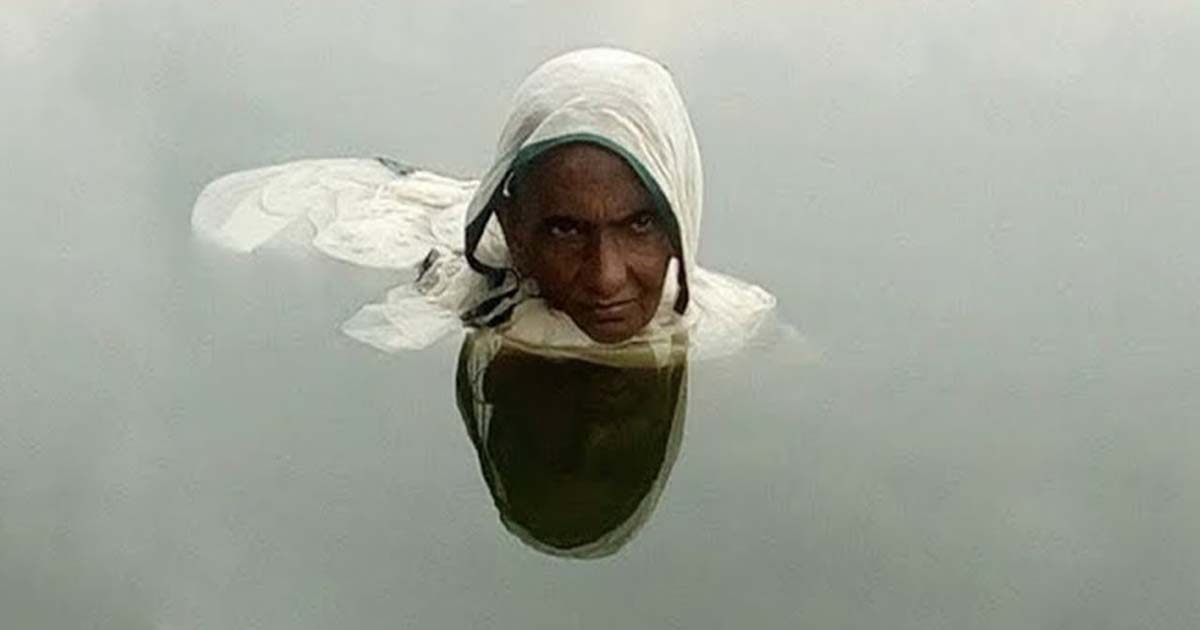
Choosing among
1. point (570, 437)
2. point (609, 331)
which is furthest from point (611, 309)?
point (570, 437)

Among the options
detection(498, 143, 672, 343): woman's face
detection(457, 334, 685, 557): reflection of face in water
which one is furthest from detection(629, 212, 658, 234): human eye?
detection(457, 334, 685, 557): reflection of face in water

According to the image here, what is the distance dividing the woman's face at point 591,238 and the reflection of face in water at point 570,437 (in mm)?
45

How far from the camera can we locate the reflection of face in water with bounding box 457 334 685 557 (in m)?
1.74

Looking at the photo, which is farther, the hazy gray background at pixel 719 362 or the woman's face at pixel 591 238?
Answer: the woman's face at pixel 591 238

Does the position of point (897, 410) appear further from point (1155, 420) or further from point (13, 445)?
point (13, 445)

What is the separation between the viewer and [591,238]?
1.95 metres

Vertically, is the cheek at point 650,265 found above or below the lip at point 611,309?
above

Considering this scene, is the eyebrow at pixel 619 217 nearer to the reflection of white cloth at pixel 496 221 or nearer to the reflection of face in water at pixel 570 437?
the reflection of white cloth at pixel 496 221

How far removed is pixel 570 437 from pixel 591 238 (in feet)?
0.57

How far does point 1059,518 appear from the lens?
1.76 m

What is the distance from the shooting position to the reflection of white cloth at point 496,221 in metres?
1.97

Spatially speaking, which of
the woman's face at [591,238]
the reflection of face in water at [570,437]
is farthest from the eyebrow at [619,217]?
the reflection of face in water at [570,437]

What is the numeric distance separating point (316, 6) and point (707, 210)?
0.74 m

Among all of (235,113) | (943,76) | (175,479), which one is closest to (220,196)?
(235,113)
